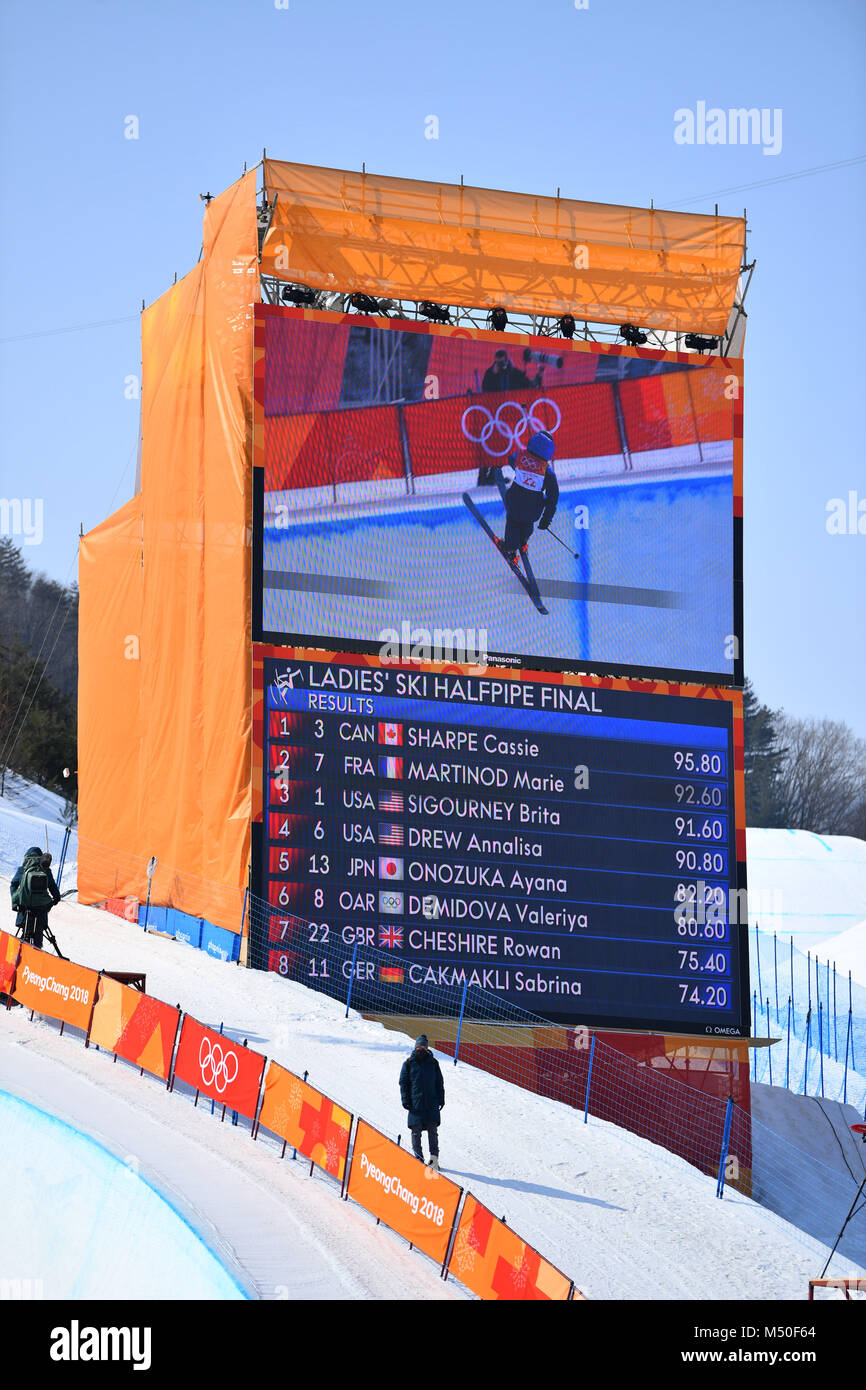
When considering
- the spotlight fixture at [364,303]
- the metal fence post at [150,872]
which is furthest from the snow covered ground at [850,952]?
the spotlight fixture at [364,303]

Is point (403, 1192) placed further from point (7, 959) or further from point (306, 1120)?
point (7, 959)

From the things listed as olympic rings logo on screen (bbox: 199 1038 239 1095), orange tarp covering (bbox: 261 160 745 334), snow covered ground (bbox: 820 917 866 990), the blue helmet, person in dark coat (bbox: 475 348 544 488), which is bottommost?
snow covered ground (bbox: 820 917 866 990)

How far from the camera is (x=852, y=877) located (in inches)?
2050

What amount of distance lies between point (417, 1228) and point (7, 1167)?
4.92 metres

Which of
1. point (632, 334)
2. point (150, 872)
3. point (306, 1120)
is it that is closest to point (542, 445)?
point (632, 334)

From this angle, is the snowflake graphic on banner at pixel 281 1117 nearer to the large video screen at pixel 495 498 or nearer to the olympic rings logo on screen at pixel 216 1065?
the olympic rings logo on screen at pixel 216 1065

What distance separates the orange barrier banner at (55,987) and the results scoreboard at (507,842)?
302 centimetres

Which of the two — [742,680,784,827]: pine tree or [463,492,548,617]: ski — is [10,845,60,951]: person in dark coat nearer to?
[463,492,548,617]: ski

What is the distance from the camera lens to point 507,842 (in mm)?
22844

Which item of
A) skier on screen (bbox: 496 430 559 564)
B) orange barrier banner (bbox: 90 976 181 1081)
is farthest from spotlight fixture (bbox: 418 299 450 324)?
orange barrier banner (bbox: 90 976 181 1081)

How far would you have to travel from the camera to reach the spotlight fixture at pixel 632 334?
Result: 85.1 ft

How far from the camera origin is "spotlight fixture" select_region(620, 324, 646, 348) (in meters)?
25.9

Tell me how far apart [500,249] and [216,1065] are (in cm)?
1371

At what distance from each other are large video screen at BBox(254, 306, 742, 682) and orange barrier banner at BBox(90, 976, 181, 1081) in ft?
18.3
